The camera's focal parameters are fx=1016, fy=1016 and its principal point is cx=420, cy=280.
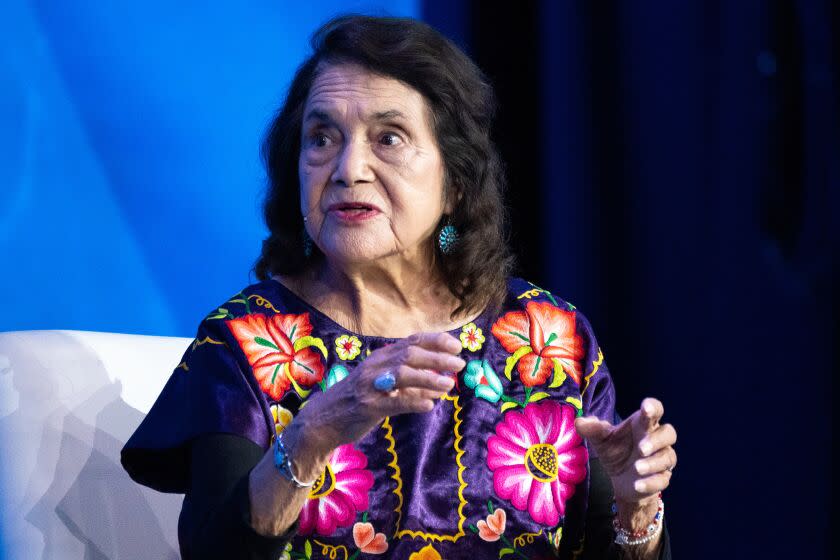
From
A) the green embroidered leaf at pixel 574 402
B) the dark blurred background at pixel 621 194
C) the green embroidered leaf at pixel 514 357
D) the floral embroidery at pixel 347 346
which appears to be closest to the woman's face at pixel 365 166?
the floral embroidery at pixel 347 346

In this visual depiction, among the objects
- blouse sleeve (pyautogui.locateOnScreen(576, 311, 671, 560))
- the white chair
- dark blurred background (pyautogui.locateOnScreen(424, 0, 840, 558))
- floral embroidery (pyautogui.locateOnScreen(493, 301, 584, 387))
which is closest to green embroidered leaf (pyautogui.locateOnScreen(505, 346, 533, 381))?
floral embroidery (pyautogui.locateOnScreen(493, 301, 584, 387))

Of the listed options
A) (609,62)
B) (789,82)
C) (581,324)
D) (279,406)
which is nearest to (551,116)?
(609,62)

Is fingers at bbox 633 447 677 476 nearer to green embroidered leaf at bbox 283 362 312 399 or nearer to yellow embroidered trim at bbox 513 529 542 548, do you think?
yellow embroidered trim at bbox 513 529 542 548

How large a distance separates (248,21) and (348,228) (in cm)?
88

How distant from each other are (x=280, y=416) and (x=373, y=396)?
0.31m

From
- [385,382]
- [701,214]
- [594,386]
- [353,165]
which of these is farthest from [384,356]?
[701,214]

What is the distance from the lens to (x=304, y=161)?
1.55 metres

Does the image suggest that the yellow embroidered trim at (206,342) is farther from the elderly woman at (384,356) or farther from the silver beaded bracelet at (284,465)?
the silver beaded bracelet at (284,465)

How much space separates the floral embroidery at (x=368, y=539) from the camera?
1.36 metres

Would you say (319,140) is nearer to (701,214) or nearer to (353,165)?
(353,165)

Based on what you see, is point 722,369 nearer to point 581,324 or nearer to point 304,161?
point 581,324

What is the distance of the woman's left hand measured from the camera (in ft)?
4.07

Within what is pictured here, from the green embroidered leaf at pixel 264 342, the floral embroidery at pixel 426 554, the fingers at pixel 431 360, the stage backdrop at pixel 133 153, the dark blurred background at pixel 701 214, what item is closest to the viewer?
the fingers at pixel 431 360

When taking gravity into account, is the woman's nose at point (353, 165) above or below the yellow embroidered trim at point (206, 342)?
above
